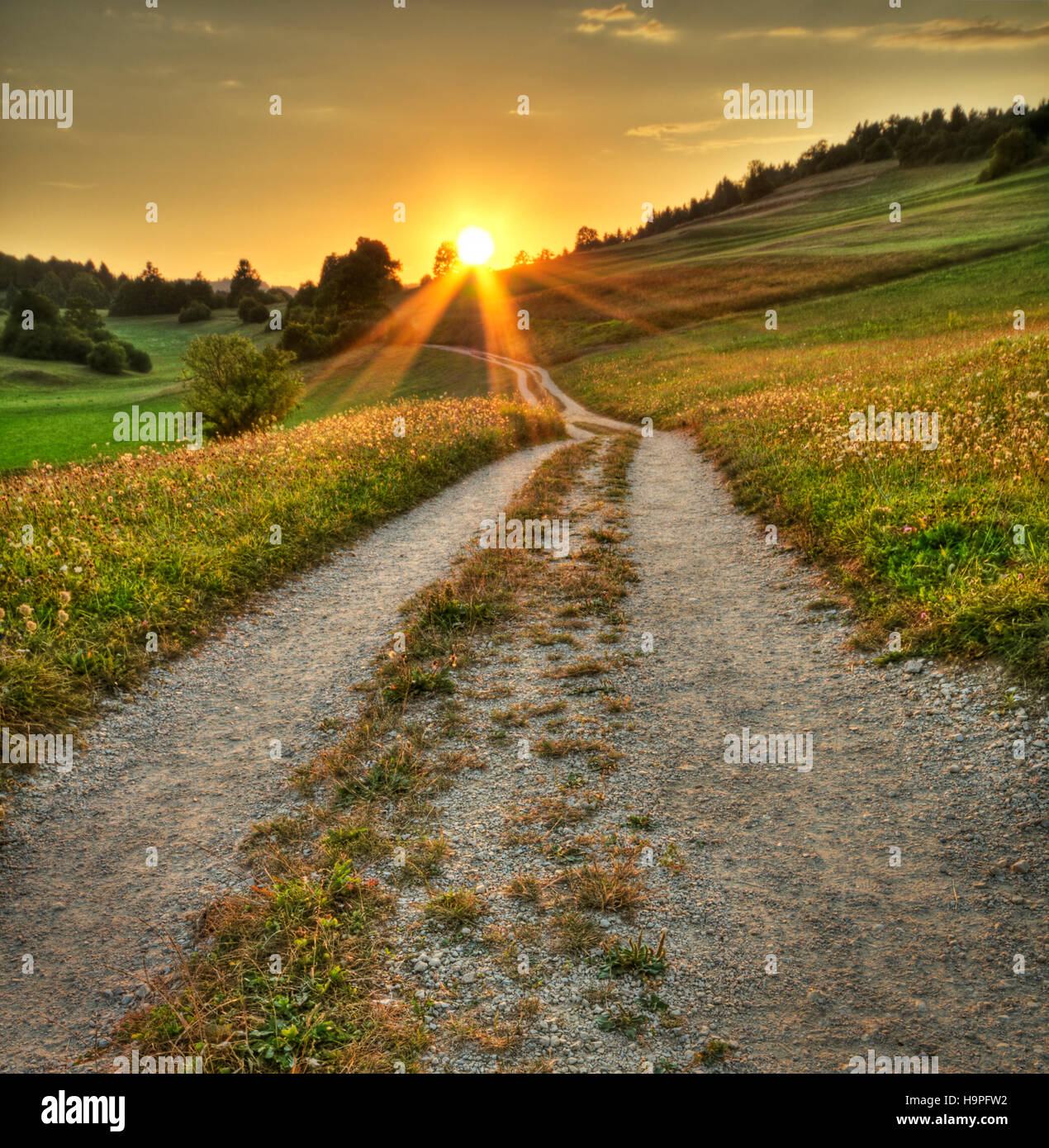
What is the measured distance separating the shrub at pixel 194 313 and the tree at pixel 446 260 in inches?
1650

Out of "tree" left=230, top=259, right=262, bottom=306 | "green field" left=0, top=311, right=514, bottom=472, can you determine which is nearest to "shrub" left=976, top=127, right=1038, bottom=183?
"green field" left=0, top=311, right=514, bottom=472

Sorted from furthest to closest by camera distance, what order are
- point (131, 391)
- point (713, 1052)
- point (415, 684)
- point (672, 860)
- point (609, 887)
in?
point (131, 391) → point (415, 684) → point (672, 860) → point (609, 887) → point (713, 1052)

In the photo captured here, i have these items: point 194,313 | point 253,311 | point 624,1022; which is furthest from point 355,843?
point 194,313

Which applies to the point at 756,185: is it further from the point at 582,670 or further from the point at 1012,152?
the point at 582,670

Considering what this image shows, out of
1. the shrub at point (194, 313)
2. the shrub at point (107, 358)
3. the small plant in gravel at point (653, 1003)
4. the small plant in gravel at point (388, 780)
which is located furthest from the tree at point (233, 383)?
the shrub at point (194, 313)

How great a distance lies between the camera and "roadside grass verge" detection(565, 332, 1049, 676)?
265 inches

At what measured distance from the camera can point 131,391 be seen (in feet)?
228

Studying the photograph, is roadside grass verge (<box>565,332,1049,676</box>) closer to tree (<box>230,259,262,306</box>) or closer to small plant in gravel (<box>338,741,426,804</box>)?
small plant in gravel (<box>338,741,426,804</box>)

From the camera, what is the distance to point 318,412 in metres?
54.2

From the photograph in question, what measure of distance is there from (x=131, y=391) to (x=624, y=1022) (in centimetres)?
8016

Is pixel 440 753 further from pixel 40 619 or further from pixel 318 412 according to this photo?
pixel 318 412

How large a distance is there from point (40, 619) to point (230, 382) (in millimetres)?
31944

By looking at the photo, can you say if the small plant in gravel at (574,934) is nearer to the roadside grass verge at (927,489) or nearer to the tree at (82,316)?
the roadside grass verge at (927,489)
